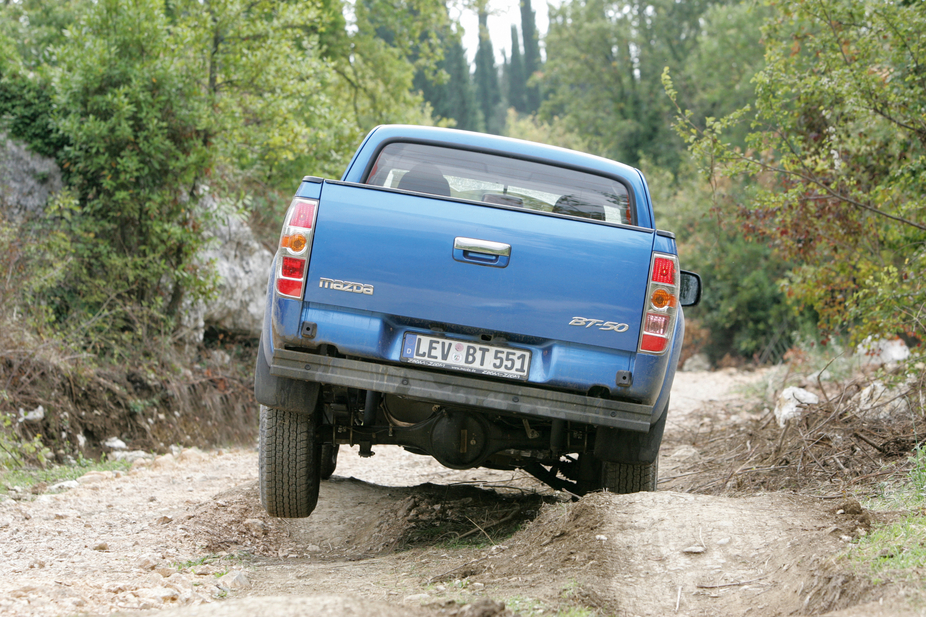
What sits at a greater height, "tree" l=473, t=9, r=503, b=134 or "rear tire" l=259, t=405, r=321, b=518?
"tree" l=473, t=9, r=503, b=134

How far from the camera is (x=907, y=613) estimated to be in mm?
2592

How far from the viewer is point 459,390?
3.61 meters

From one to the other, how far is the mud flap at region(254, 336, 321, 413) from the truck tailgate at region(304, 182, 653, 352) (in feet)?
1.59

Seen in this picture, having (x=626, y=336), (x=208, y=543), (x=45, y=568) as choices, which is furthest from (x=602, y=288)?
(x=45, y=568)

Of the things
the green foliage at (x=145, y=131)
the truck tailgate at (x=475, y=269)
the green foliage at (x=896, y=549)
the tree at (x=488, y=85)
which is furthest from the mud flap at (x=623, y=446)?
the tree at (x=488, y=85)

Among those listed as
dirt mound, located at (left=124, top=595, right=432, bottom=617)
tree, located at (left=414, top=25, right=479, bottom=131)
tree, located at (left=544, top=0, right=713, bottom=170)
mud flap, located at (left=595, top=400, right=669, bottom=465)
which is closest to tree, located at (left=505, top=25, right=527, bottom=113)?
tree, located at (left=414, top=25, right=479, bottom=131)

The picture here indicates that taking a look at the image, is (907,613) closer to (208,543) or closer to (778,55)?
(208,543)

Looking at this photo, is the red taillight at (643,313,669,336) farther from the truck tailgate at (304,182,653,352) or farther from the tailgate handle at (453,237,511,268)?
the tailgate handle at (453,237,511,268)

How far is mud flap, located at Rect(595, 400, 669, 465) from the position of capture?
4.03 metres

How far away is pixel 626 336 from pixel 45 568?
3029 mm

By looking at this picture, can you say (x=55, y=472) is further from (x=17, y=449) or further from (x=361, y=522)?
(x=361, y=522)

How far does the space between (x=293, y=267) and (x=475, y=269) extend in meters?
0.82

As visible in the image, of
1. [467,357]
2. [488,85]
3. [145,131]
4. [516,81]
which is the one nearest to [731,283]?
[145,131]

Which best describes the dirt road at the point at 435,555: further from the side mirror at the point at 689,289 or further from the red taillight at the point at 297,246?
the red taillight at the point at 297,246
